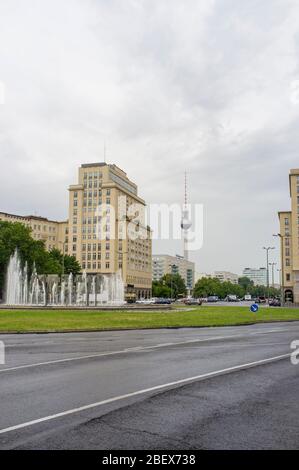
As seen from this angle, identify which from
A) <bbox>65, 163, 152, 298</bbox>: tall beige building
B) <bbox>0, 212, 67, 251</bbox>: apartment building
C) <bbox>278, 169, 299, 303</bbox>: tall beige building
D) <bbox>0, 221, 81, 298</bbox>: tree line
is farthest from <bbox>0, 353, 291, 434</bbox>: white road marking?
<bbox>0, 212, 67, 251</bbox>: apartment building

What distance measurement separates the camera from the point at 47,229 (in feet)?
581

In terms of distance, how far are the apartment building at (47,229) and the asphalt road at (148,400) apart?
162 meters

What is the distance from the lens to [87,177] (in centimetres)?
15500

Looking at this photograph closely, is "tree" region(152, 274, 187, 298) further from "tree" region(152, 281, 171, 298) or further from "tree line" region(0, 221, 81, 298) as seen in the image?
"tree line" region(0, 221, 81, 298)

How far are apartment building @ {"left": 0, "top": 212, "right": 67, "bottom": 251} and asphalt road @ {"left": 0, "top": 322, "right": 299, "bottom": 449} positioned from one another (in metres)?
162

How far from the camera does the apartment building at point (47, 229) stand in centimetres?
17414

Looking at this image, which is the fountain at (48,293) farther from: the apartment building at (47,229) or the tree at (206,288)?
the tree at (206,288)

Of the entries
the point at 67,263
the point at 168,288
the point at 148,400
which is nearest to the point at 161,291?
the point at 168,288

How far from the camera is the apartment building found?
174137mm

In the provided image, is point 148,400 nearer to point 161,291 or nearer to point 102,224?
point 102,224

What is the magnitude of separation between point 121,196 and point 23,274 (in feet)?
237

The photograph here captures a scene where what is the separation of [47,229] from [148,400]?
173093 millimetres

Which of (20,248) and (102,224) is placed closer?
(20,248)
